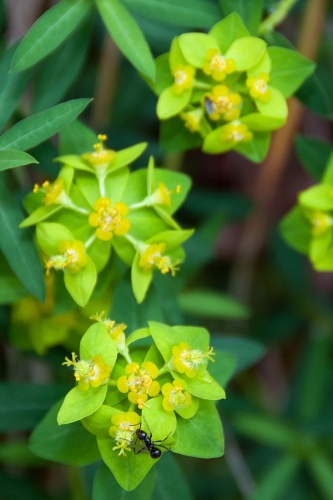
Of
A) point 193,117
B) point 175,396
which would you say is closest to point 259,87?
point 193,117

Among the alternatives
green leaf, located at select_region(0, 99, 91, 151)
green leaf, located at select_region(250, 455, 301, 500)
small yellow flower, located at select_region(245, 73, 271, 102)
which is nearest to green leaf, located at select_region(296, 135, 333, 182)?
small yellow flower, located at select_region(245, 73, 271, 102)

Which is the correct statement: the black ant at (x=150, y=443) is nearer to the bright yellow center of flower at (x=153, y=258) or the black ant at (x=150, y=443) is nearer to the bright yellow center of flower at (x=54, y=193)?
the bright yellow center of flower at (x=153, y=258)

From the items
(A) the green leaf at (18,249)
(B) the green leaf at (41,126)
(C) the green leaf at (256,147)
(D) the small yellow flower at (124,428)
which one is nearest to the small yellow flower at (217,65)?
(C) the green leaf at (256,147)

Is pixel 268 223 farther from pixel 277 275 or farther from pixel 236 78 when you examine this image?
pixel 236 78

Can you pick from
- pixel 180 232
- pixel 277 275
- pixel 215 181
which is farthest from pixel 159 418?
pixel 215 181

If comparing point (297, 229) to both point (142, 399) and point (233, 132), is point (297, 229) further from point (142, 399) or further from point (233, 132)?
point (142, 399)

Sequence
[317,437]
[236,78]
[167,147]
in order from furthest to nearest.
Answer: [317,437], [167,147], [236,78]

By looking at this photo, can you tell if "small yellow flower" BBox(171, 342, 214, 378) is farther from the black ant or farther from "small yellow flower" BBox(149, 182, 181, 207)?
"small yellow flower" BBox(149, 182, 181, 207)
